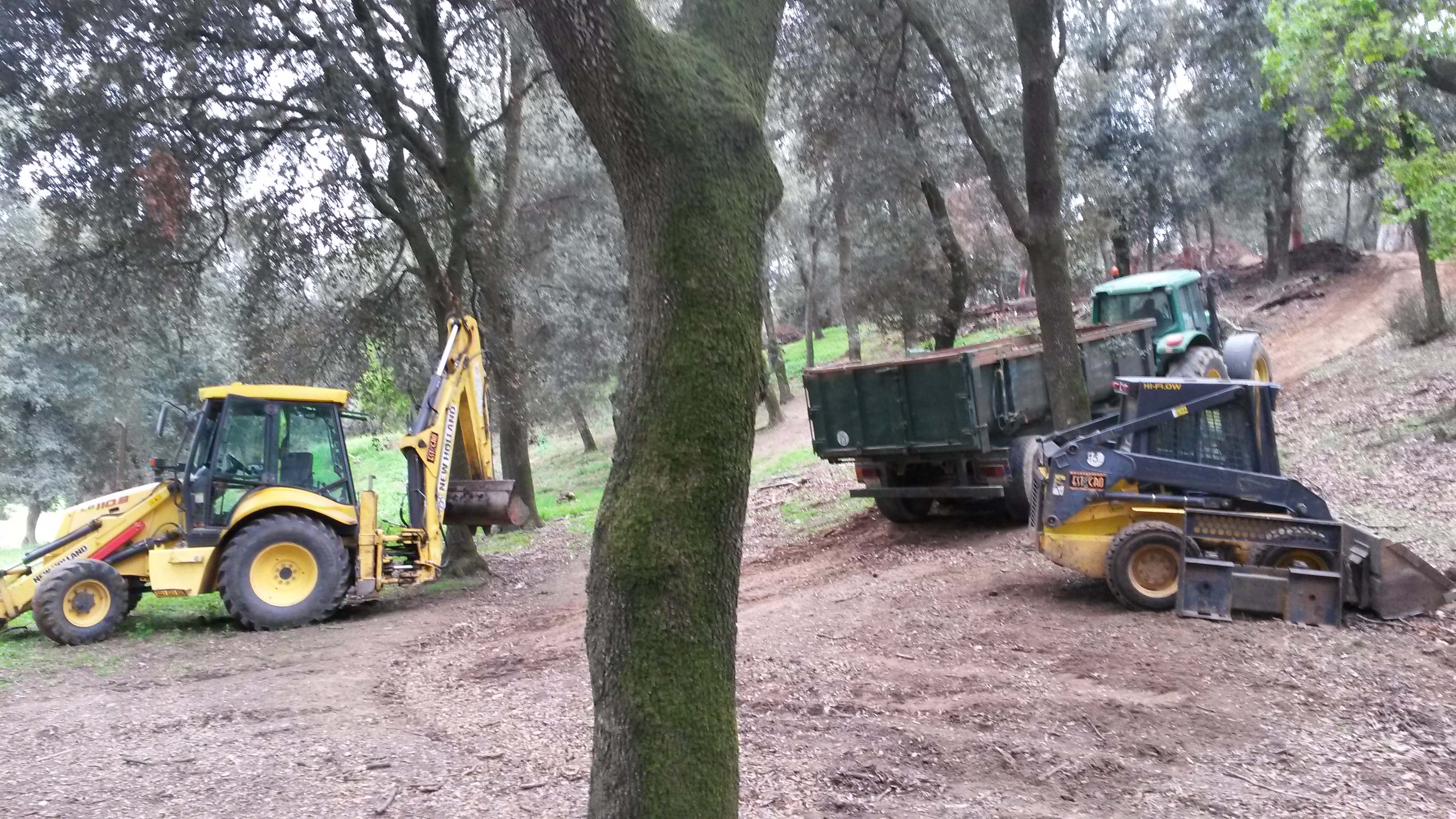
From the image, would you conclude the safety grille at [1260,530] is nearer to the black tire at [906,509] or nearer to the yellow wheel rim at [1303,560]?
the yellow wheel rim at [1303,560]

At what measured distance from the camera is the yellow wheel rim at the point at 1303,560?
8.09 meters

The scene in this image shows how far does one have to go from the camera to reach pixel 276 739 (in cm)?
687

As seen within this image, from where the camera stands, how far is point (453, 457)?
13352 mm

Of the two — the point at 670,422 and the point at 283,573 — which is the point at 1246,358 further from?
the point at 670,422

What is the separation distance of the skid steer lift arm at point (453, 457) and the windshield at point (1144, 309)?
8.42m

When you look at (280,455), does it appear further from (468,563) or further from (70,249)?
(70,249)

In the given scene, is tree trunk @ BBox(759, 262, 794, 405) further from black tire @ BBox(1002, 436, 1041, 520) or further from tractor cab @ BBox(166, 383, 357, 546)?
tractor cab @ BBox(166, 383, 357, 546)

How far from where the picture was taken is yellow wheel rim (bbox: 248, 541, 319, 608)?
1116 cm

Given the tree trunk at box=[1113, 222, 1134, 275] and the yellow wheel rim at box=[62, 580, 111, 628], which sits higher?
the tree trunk at box=[1113, 222, 1134, 275]

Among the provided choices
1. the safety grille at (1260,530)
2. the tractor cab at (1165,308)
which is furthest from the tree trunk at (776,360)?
the safety grille at (1260,530)

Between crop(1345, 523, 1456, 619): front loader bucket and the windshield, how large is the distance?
6.62 meters

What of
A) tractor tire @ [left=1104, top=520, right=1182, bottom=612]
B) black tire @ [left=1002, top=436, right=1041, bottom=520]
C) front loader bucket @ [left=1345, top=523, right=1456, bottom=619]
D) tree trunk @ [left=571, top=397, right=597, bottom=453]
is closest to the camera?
front loader bucket @ [left=1345, top=523, right=1456, bottom=619]

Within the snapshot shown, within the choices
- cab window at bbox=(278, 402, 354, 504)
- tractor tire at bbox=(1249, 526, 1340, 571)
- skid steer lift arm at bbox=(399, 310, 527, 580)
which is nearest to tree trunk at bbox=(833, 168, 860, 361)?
skid steer lift arm at bbox=(399, 310, 527, 580)

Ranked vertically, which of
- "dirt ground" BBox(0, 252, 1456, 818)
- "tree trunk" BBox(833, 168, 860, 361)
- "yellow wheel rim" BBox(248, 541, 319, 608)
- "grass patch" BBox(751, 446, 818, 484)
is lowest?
"dirt ground" BBox(0, 252, 1456, 818)
